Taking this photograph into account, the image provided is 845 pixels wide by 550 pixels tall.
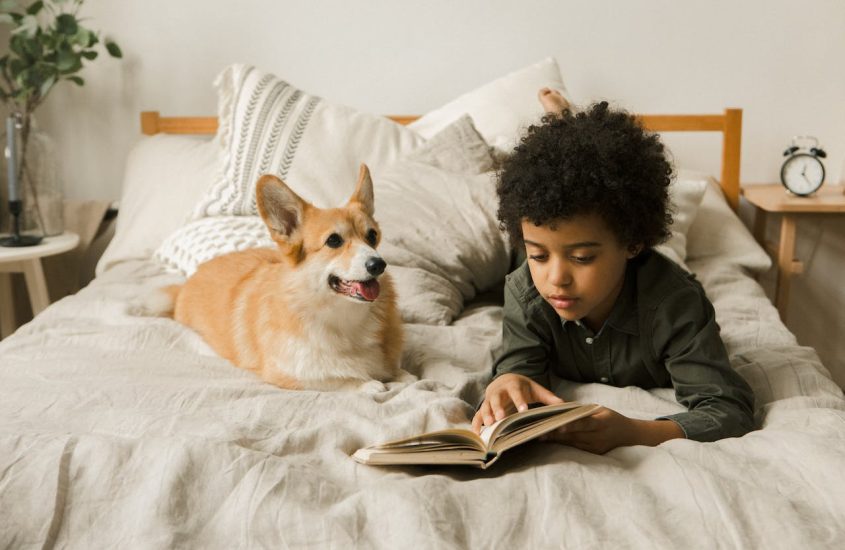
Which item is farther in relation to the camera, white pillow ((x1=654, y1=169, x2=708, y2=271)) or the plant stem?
the plant stem

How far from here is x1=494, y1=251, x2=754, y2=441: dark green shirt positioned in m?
1.22

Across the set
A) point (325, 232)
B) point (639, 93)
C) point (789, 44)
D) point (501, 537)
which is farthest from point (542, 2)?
point (501, 537)

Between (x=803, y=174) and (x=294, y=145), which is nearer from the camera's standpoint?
A: (x=294, y=145)

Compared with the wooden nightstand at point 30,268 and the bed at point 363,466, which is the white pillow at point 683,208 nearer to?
the bed at point 363,466

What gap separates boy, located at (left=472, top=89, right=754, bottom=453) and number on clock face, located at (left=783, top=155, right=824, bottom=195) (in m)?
1.32

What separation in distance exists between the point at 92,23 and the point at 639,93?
1942 mm

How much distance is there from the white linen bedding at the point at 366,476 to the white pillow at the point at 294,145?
3.11 feet

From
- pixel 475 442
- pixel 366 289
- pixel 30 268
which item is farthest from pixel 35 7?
pixel 475 442

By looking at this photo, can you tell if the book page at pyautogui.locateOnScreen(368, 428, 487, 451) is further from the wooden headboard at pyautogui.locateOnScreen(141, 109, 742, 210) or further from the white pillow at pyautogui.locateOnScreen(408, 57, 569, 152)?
the wooden headboard at pyautogui.locateOnScreen(141, 109, 742, 210)

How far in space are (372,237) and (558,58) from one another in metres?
1.48

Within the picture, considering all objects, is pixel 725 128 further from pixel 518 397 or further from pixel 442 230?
pixel 518 397

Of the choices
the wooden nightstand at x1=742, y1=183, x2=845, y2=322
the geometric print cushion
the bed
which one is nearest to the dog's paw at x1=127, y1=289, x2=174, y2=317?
the bed

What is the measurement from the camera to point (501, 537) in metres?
0.90

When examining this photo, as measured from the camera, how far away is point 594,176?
1225mm
